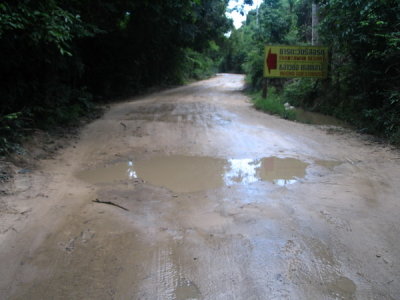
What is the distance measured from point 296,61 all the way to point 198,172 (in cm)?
896

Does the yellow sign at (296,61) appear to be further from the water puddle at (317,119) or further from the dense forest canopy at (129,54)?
the water puddle at (317,119)

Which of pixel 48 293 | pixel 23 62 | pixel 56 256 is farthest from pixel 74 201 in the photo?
pixel 23 62

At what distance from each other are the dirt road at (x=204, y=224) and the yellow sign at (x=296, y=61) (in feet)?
20.6

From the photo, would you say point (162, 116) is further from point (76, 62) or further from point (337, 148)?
point (337, 148)

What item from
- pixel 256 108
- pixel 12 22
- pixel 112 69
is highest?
pixel 12 22

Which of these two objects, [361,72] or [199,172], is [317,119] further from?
[199,172]

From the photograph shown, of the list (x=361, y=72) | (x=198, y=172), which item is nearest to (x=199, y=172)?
(x=198, y=172)

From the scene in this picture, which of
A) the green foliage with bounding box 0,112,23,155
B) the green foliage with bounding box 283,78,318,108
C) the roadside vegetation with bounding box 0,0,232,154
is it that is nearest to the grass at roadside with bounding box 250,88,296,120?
the green foliage with bounding box 283,78,318,108

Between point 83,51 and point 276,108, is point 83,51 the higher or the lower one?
the higher one

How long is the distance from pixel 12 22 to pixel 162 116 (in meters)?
5.39

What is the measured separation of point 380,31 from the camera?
29.0ft

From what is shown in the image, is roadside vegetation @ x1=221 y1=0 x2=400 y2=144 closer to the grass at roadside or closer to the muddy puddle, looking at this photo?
the grass at roadside

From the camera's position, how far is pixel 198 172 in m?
5.72

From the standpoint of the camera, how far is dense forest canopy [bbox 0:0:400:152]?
6.75 m
